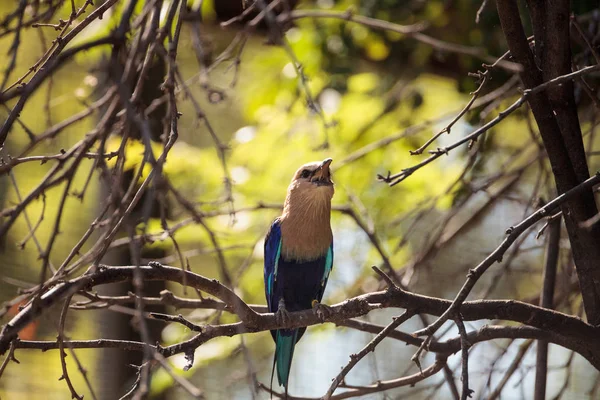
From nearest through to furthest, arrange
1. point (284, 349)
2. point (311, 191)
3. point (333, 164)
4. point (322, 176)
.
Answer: point (284, 349) < point (311, 191) < point (322, 176) < point (333, 164)

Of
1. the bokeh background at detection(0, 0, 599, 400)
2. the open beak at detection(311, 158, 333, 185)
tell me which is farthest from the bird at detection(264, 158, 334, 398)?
the bokeh background at detection(0, 0, 599, 400)

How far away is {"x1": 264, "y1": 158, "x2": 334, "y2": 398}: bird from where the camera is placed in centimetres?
382

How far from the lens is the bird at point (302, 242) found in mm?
3822

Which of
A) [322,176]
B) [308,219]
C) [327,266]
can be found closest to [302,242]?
[308,219]

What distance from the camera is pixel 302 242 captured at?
12.6ft

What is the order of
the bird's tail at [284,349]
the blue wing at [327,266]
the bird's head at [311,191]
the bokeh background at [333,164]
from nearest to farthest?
the bird's tail at [284,349] → the bird's head at [311,191] → the blue wing at [327,266] → the bokeh background at [333,164]

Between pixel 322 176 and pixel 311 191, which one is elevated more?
pixel 322 176

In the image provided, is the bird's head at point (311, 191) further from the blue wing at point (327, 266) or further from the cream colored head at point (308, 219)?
the blue wing at point (327, 266)

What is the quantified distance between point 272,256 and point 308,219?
259mm

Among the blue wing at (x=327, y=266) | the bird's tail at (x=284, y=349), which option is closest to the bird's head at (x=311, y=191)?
the blue wing at (x=327, y=266)

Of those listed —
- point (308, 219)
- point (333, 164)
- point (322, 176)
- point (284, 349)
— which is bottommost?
point (284, 349)

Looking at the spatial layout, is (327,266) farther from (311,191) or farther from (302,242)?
(311,191)

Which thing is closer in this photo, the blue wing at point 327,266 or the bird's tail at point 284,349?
the bird's tail at point 284,349

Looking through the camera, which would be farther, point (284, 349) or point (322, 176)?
point (322, 176)
